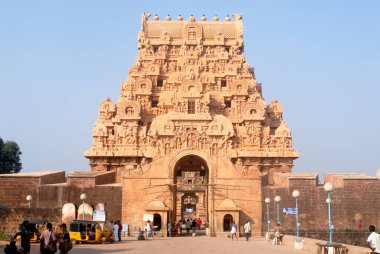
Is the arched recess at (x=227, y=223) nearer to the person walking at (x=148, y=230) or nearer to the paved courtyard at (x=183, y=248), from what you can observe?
→ the person walking at (x=148, y=230)

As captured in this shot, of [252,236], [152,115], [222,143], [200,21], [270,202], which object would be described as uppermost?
[200,21]

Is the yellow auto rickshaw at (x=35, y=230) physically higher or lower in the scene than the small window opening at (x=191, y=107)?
lower

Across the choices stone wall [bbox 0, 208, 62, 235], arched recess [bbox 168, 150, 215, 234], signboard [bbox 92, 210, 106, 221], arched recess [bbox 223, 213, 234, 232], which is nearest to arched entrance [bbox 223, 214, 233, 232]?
arched recess [bbox 223, 213, 234, 232]

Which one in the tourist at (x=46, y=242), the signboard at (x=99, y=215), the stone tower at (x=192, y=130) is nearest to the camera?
the tourist at (x=46, y=242)

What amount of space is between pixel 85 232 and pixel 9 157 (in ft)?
137

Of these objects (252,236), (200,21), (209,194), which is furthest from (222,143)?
(200,21)

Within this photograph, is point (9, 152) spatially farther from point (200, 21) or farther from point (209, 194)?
point (209, 194)

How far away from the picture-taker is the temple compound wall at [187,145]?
34.1 m

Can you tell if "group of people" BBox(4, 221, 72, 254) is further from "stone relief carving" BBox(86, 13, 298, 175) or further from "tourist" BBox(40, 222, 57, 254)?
"stone relief carving" BBox(86, 13, 298, 175)

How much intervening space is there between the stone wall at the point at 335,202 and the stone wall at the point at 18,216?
562 inches

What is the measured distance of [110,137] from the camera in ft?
156

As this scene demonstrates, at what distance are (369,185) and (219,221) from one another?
10545 millimetres

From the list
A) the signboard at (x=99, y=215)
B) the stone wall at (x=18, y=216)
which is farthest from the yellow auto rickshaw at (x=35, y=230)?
the signboard at (x=99, y=215)

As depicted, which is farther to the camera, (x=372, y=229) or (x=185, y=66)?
(x=185, y=66)
